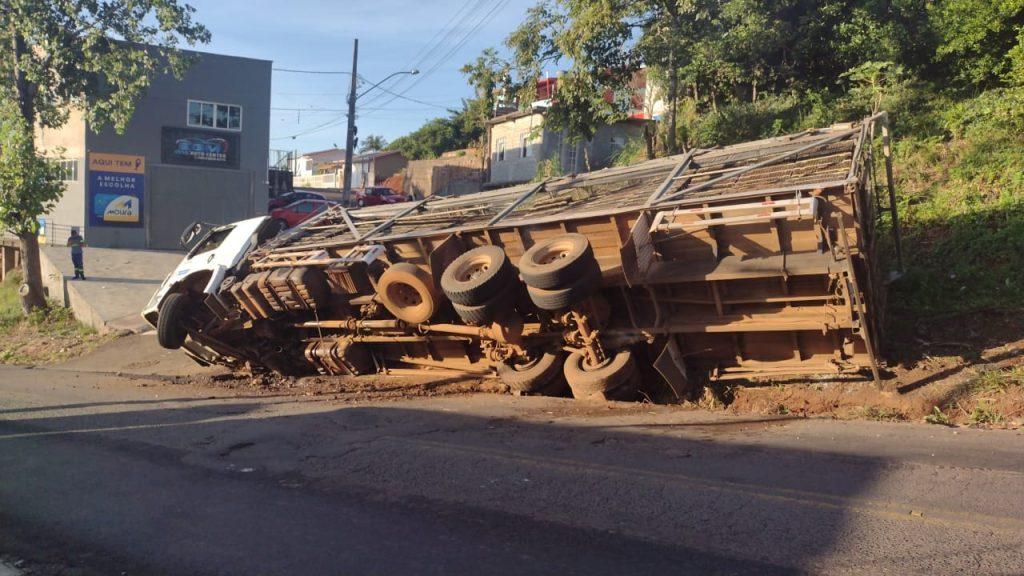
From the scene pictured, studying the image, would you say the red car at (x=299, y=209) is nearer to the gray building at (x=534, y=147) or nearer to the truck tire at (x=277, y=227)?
the gray building at (x=534, y=147)

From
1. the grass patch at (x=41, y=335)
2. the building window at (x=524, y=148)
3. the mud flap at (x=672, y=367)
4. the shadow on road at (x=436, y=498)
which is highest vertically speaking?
the building window at (x=524, y=148)

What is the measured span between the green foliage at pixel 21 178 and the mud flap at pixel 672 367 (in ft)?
57.6

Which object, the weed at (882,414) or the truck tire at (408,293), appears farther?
the truck tire at (408,293)

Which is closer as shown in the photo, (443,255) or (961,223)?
(443,255)

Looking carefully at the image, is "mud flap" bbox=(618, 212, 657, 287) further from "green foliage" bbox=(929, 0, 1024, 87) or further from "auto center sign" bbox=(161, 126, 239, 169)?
"auto center sign" bbox=(161, 126, 239, 169)

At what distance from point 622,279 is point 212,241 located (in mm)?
8402

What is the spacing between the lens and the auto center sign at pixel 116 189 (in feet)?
97.6

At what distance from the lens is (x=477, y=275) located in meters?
9.39

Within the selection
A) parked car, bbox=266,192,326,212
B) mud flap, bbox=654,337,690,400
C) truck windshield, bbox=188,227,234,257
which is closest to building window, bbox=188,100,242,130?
parked car, bbox=266,192,326,212

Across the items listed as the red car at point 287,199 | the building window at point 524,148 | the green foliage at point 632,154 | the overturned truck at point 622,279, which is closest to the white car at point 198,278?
the overturned truck at point 622,279

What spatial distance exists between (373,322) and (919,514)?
25.2ft

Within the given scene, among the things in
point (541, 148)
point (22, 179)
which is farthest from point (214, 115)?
point (541, 148)

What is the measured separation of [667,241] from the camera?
8.73 meters

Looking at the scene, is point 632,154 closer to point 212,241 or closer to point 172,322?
point 212,241
